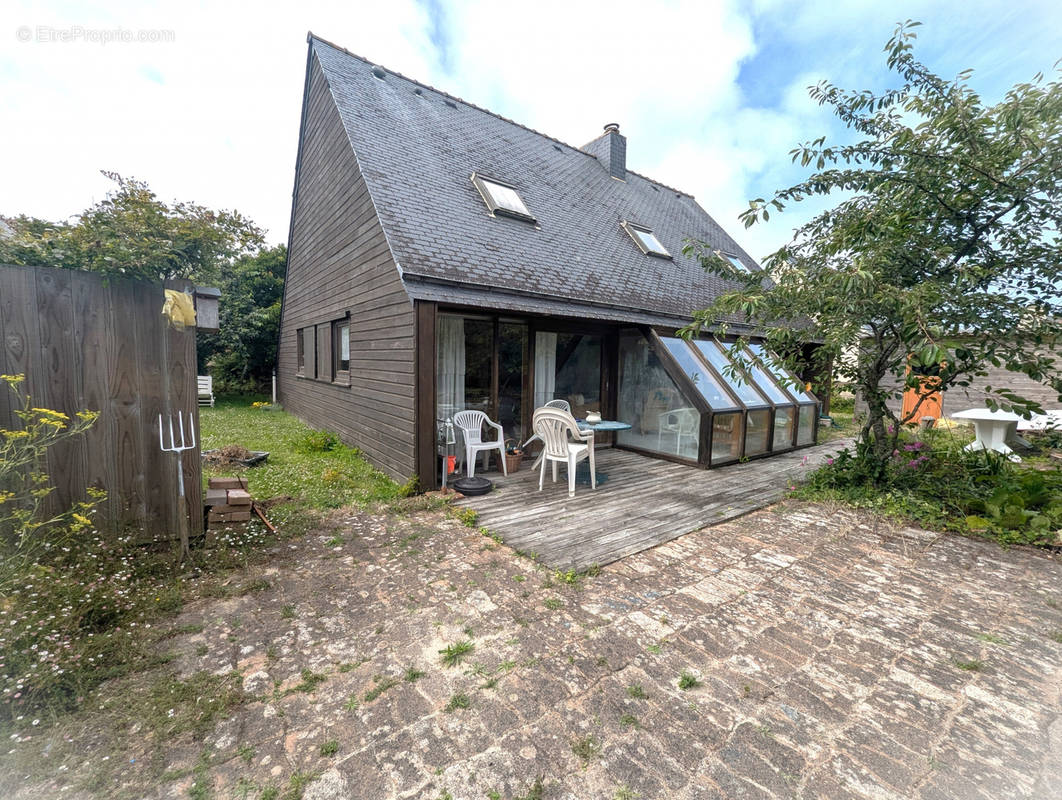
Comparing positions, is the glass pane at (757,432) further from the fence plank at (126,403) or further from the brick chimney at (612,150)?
the brick chimney at (612,150)

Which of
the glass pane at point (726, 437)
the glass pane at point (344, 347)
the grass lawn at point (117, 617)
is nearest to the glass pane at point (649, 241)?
the glass pane at point (726, 437)

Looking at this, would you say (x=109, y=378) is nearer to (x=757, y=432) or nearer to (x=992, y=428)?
(x=757, y=432)

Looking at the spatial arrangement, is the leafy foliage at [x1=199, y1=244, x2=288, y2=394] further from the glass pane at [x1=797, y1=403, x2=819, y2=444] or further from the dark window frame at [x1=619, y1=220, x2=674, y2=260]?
the glass pane at [x1=797, y1=403, x2=819, y2=444]

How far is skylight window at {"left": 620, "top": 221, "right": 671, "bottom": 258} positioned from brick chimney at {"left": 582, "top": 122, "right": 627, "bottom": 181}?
99.2 inches

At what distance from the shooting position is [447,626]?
250cm

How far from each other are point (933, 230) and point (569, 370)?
463 centimetres

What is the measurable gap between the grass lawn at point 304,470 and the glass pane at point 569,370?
2.74 metres

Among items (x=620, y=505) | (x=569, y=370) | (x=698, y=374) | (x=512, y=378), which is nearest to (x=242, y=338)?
(x=512, y=378)

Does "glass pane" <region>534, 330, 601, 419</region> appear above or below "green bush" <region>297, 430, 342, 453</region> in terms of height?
above

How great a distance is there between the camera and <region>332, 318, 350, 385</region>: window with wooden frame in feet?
24.2

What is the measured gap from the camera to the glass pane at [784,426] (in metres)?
7.41

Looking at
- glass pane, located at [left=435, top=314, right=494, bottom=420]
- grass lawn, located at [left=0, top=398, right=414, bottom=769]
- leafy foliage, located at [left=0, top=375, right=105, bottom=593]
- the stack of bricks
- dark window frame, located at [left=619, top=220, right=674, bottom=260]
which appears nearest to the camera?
grass lawn, located at [left=0, top=398, right=414, bottom=769]

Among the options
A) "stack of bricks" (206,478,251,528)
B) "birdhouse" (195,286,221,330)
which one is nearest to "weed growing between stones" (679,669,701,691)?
"stack of bricks" (206,478,251,528)

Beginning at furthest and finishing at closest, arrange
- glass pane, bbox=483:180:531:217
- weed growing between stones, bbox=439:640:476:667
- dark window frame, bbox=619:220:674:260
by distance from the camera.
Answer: dark window frame, bbox=619:220:674:260 → glass pane, bbox=483:180:531:217 → weed growing between stones, bbox=439:640:476:667
